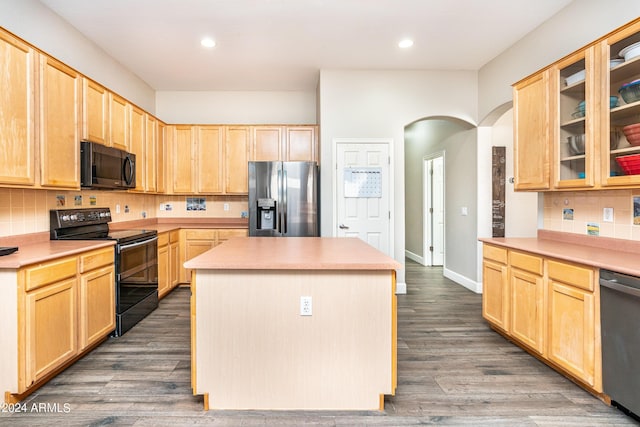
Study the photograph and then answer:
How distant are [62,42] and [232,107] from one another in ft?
7.71

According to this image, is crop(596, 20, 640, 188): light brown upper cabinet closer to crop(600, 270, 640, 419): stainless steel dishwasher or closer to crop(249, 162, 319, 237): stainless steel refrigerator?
→ crop(600, 270, 640, 419): stainless steel dishwasher

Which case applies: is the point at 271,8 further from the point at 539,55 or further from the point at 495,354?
the point at 495,354

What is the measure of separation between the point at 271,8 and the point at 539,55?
264 centimetres

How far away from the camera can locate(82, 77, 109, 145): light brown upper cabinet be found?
3.03 meters

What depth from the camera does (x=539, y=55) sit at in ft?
11.1

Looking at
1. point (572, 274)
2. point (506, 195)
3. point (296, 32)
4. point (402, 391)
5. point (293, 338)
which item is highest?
point (296, 32)

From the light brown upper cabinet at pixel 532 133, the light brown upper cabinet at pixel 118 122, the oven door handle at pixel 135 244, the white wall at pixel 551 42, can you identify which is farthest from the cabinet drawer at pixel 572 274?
the light brown upper cabinet at pixel 118 122

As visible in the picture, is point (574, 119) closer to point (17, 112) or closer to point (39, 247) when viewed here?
point (17, 112)

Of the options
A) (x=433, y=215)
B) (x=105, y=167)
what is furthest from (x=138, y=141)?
(x=433, y=215)

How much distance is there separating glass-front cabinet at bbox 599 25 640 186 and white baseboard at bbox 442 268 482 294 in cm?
242

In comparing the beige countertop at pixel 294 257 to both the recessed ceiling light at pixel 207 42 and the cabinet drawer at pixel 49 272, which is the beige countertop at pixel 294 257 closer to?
the cabinet drawer at pixel 49 272

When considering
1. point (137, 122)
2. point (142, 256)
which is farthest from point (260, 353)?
point (137, 122)

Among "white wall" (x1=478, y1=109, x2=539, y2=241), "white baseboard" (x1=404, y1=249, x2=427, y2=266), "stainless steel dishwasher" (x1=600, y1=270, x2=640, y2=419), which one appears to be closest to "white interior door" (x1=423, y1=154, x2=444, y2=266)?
"white baseboard" (x1=404, y1=249, x2=427, y2=266)

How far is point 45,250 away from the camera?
2.44m
